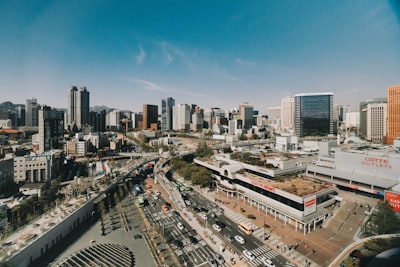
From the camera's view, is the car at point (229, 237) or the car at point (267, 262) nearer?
the car at point (267, 262)

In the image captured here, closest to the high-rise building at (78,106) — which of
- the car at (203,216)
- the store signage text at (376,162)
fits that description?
the car at (203,216)

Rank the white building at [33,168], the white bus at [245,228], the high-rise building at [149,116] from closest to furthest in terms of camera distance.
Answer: the white bus at [245,228], the white building at [33,168], the high-rise building at [149,116]

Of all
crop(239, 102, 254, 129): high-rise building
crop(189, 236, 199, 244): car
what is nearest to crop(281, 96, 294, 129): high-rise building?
crop(239, 102, 254, 129): high-rise building

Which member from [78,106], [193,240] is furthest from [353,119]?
[78,106]

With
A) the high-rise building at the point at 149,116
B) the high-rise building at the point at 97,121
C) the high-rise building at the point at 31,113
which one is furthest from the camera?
the high-rise building at the point at 149,116

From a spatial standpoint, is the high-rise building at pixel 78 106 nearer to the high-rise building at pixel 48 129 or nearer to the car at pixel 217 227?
the high-rise building at pixel 48 129

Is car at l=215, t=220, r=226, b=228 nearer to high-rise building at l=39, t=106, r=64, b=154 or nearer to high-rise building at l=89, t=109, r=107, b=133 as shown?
high-rise building at l=39, t=106, r=64, b=154

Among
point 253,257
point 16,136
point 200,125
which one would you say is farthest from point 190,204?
point 200,125
